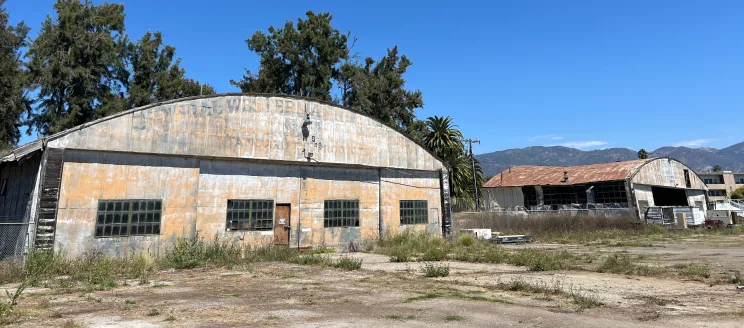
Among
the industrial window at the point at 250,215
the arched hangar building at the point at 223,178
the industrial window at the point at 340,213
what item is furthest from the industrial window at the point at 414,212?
the industrial window at the point at 250,215

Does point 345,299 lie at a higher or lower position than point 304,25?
lower

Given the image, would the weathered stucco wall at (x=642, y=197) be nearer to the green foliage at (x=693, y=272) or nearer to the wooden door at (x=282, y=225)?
the green foliage at (x=693, y=272)

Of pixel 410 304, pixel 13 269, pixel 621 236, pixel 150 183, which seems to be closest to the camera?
pixel 410 304

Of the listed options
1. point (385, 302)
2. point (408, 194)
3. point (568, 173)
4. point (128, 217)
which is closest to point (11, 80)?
point (128, 217)

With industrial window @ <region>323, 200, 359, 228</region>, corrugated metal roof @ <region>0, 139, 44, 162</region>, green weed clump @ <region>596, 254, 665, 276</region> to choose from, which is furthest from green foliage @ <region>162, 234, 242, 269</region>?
green weed clump @ <region>596, 254, 665, 276</region>

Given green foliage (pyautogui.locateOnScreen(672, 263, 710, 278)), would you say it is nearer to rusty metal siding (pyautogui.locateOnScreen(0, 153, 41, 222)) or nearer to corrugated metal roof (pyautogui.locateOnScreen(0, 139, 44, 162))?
corrugated metal roof (pyautogui.locateOnScreen(0, 139, 44, 162))

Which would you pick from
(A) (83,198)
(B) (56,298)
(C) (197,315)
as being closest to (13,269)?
(A) (83,198)

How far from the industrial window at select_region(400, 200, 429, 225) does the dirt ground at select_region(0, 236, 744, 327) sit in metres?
9.49

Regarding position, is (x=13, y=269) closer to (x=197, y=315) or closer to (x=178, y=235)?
(x=178, y=235)

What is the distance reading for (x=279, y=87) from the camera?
44.6 metres

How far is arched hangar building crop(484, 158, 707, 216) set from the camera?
115 ft

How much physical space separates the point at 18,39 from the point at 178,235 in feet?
99.1

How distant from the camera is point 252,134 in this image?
57.7 ft

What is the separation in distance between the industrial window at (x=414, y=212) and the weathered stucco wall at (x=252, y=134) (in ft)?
6.18
